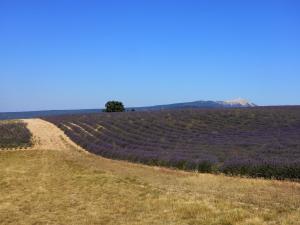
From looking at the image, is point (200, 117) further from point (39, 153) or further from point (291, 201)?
point (291, 201)

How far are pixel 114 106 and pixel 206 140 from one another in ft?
159

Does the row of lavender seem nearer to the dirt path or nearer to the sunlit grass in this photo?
the dirt path

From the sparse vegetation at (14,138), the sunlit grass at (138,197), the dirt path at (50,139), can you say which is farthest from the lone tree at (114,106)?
the sunlit grass at (138,197)

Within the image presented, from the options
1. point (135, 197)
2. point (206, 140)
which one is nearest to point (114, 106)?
point (206, 140)

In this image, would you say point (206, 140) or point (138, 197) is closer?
point (138, 197)

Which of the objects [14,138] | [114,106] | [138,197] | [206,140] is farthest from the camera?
[114,106]

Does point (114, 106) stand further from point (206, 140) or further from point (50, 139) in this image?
point (206, 140)

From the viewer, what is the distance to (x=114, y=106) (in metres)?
72.8

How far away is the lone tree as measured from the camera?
72.3 m

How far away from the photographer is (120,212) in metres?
11.3

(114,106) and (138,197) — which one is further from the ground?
(114,106)

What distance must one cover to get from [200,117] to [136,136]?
967cm

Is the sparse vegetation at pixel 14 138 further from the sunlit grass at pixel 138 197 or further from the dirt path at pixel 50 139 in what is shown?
the sunlit grass at pixel 138 197

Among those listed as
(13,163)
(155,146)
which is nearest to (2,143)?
(13,163)
